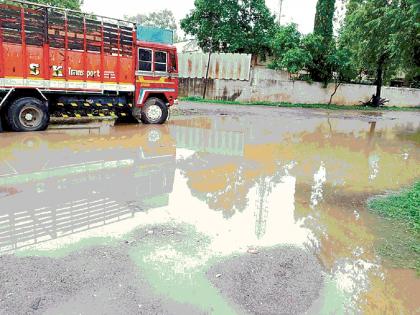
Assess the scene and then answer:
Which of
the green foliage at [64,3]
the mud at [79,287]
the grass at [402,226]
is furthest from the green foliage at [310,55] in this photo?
the mud at [79,287]

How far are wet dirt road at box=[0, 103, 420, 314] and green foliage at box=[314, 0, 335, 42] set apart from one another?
67.2 ft

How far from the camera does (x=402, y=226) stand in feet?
15.8

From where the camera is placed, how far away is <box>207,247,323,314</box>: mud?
3.08 metres

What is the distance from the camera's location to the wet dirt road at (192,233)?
3.14 meters

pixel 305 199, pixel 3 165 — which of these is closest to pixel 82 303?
pixel 305 199

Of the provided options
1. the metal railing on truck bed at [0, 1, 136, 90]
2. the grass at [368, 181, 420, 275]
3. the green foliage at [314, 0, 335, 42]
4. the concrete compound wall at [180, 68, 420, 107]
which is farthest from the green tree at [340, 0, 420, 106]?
the metal railing on truck bed at [0, 1, 136, 90]

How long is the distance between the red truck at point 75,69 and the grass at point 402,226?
9.13 metres

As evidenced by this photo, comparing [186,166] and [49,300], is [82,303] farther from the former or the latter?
[186,166]

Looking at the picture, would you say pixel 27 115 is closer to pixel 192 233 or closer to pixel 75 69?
pixel 75 69

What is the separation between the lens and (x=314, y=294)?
326 cm

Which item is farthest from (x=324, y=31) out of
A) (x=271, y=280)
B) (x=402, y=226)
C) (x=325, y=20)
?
(x=271, y=280)

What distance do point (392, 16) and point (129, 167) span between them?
12.3 metres

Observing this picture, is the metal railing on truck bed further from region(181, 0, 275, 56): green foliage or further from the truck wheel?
region(181, 0, 275, 56): green foliage

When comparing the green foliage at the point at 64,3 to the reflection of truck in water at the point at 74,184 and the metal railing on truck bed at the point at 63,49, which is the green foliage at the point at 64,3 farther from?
the reflection of truck in water at the point at 74,184
